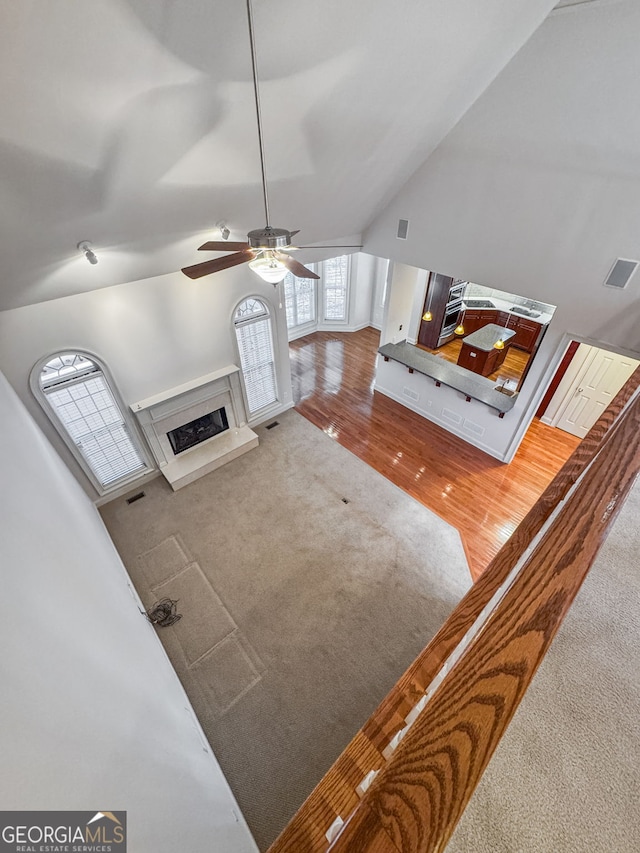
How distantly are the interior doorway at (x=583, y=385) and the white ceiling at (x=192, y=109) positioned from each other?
423cm

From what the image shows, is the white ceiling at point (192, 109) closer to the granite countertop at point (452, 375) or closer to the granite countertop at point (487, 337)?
the granite countertop at point (452, 375)

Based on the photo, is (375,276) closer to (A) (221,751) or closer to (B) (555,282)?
(B) (555,282)

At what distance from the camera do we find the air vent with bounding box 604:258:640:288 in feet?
12.1

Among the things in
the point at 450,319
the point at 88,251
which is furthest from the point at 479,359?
the point at 88,251

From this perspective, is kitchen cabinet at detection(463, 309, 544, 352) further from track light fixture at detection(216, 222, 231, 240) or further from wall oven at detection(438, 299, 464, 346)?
track light fixture at detection(216, 222, 231, 240)

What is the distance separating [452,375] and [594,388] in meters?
2.38

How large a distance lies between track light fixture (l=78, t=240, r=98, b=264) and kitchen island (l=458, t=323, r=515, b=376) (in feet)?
22.4

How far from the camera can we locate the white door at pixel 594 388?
569 centimetres

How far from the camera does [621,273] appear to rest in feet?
12.4

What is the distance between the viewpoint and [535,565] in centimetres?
76

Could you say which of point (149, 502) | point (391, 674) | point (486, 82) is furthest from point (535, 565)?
point (149, 502)

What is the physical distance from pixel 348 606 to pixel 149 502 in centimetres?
332

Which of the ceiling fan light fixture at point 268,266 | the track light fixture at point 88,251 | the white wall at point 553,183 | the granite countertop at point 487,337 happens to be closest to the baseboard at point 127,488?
the track light fixture at point 88,251

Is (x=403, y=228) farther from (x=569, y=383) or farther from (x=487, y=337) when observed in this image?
(x=569, y=383)
